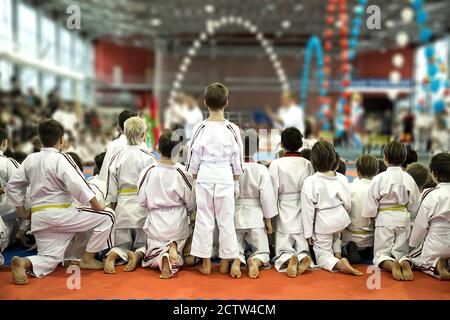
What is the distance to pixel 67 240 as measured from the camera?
352cm

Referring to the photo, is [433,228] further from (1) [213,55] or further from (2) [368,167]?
(1) [213,55]

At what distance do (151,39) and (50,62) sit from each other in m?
4.07

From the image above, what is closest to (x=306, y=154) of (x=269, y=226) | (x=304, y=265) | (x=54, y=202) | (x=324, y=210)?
(x=324, y=210)

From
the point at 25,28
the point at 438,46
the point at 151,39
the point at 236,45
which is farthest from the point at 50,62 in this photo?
the point at 438,46

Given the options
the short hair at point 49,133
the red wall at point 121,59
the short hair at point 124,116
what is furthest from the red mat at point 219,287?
the red wall at point 121,59

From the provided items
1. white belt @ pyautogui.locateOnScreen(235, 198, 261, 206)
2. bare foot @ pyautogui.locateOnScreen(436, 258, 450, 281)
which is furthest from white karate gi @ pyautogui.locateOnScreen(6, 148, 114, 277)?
bare foot @ pyautogui.locateOnScreen(436, 258, 450, 281)

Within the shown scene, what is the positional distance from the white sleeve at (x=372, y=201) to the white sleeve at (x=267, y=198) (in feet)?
2.15

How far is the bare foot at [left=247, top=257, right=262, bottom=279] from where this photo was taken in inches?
133

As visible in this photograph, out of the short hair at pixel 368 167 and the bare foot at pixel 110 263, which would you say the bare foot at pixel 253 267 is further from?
the short hair at pixel 368 167

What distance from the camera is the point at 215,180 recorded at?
3.41 meters

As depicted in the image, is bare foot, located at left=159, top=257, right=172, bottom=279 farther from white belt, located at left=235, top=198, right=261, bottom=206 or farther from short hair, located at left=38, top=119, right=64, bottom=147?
short hair, located at left=38, top=119, right=64, bottom=147

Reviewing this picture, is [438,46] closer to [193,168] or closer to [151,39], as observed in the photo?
[151,39]

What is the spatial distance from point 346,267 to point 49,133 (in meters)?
2.23

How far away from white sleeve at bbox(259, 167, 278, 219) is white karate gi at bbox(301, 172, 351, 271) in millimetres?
210
